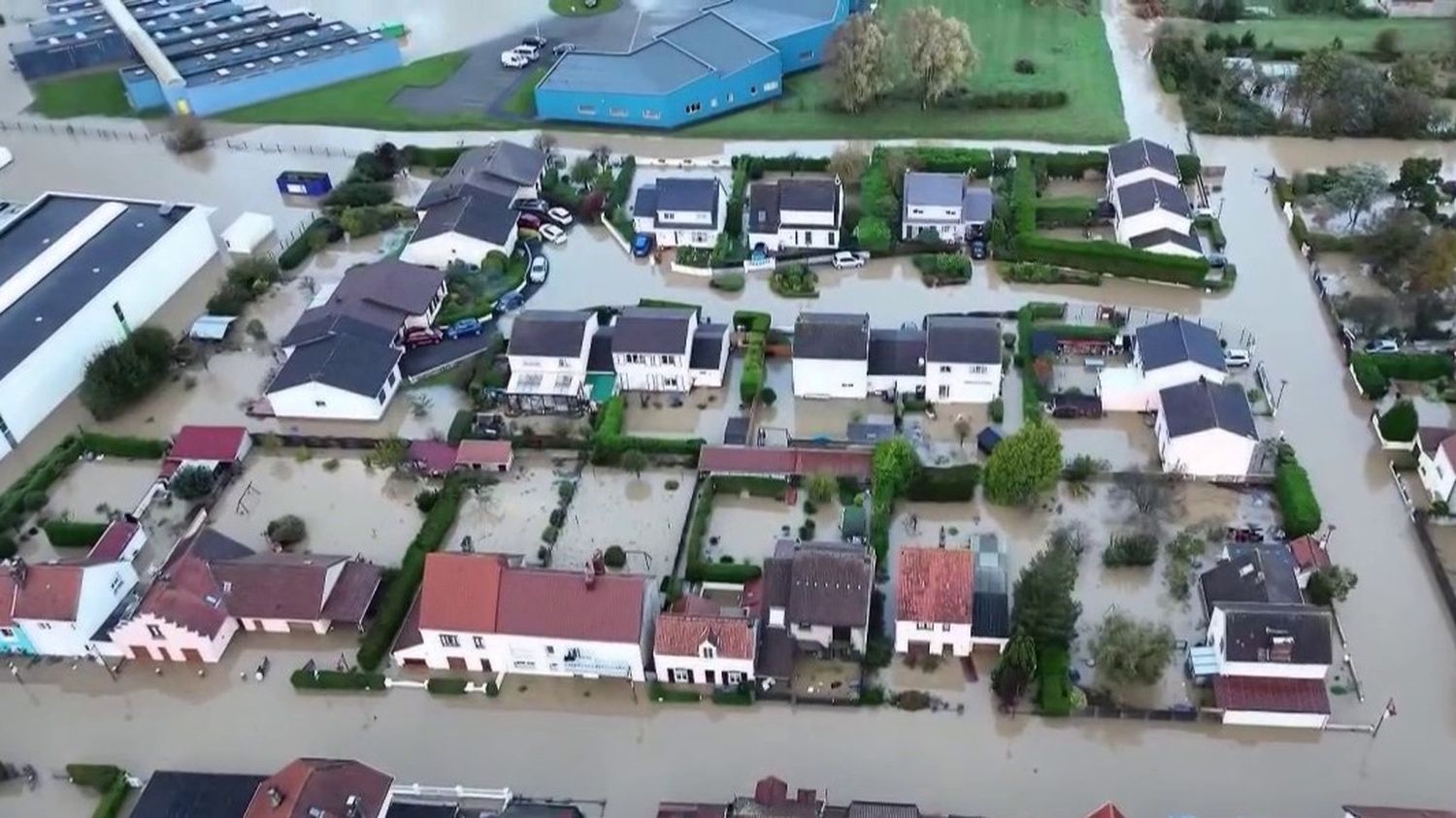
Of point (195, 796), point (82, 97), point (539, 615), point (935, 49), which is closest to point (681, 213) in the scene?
point (935, 49)

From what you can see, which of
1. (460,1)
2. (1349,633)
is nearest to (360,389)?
(1349,633)

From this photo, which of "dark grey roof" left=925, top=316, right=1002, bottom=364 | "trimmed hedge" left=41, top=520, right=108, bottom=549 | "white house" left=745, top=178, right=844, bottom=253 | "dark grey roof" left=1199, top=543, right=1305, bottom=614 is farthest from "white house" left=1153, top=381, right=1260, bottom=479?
"trimmed hedge" left=41, top=520, right=108, bottom=549

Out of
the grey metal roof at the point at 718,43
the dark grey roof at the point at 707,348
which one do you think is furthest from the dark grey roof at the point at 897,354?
the grey metal roof at the point at 718,43

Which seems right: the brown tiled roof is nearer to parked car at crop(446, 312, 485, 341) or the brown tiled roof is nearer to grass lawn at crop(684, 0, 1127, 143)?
parked car at crop(446, 312, 485, 341)

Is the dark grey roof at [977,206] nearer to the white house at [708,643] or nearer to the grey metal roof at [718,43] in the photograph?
the grey metal roof at [718,43]

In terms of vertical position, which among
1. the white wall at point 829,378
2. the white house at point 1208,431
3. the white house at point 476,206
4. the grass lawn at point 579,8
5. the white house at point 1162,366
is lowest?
the white house at point 1208,431
